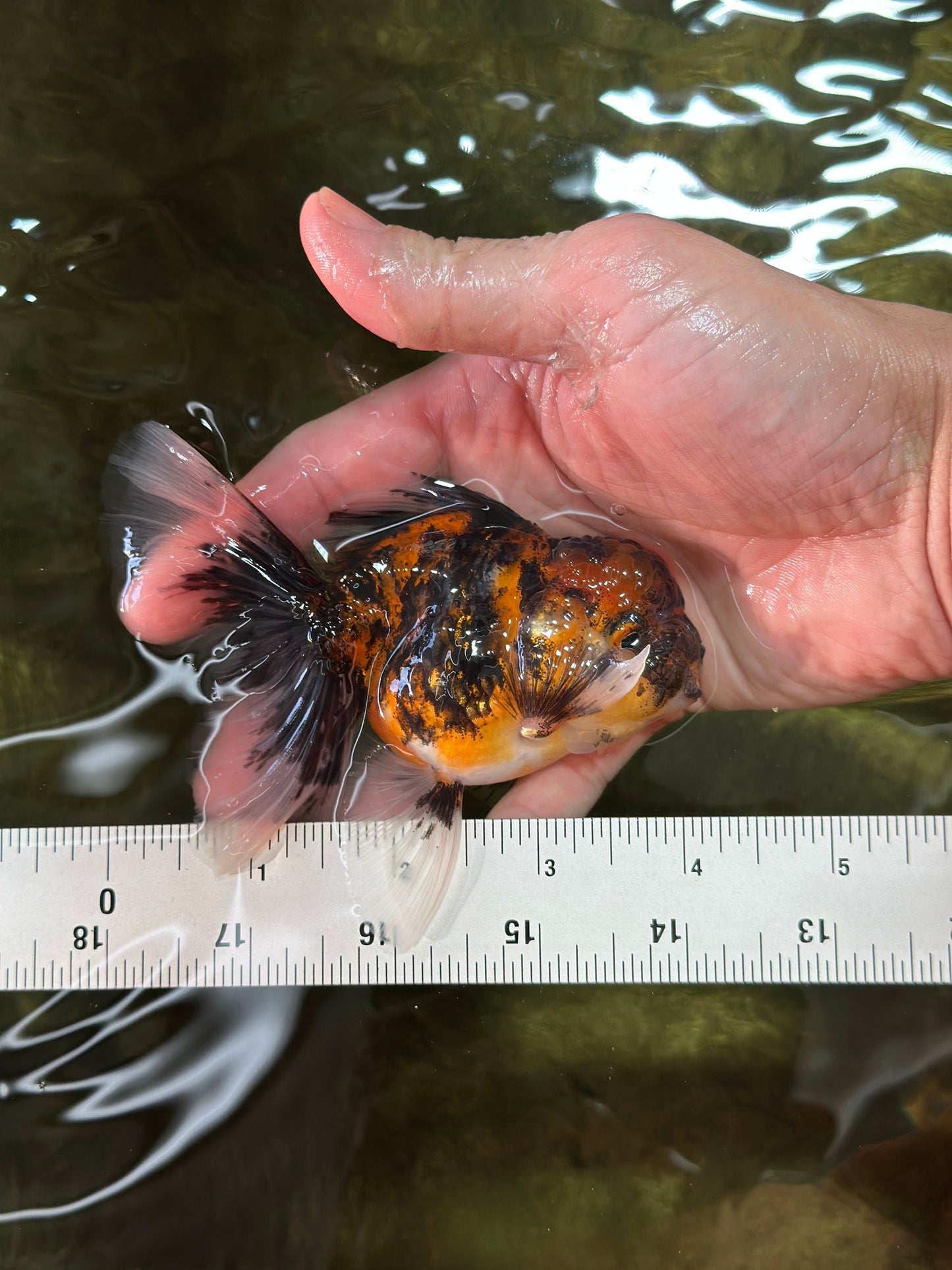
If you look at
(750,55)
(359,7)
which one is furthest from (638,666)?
(359,7)

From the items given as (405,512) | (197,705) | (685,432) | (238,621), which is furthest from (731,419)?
(197,705)

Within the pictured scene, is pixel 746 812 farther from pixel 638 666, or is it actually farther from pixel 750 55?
pixel 750 55

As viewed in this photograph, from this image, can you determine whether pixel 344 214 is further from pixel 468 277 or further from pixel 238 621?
pixel 238 621

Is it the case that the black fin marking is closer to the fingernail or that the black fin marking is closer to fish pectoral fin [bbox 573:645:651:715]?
fish pectoral fin [bbox 573:645:651:715]

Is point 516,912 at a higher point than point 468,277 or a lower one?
lower

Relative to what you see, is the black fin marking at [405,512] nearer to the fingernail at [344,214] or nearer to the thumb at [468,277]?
the thumb at [468,277]

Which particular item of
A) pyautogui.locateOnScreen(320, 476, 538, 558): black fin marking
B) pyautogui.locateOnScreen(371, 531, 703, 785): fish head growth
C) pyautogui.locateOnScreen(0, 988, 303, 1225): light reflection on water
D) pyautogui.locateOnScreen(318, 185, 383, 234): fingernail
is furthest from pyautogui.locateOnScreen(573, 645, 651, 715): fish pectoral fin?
pyautogui.locateOnScreen(0, 988, 303, 1225): light reflection on water

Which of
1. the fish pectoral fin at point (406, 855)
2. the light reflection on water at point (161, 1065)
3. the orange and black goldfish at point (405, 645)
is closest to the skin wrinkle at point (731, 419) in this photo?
the orange and black goldfish at point (405, 645)
